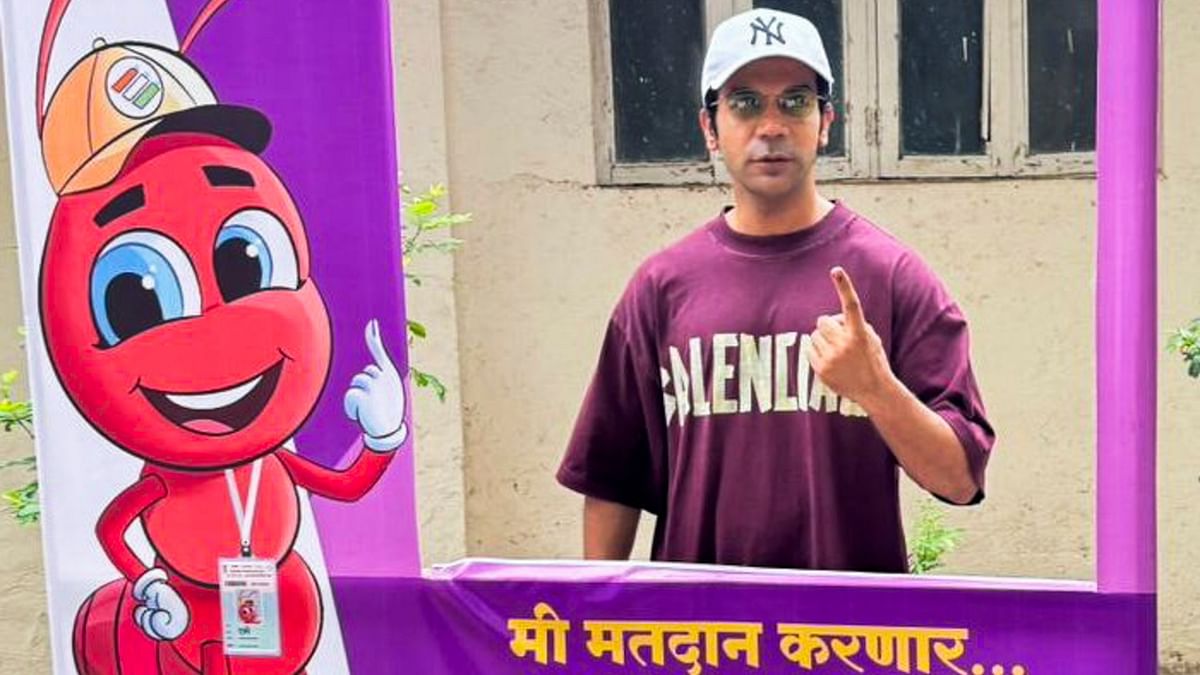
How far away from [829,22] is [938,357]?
23.1 inches

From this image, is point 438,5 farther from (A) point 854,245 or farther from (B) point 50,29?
(A) point 854,245

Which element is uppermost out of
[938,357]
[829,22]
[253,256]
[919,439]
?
[829,22]

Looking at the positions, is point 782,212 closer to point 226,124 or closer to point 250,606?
point 226,124

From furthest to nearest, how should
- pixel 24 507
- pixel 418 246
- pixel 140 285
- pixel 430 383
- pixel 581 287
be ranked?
pixel 24 507
pixel 418 246
pixel 430 383
pixel 581 287
pixel 140 285

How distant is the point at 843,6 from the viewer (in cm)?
207

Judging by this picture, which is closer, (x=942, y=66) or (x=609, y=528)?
(x=942, y=66)

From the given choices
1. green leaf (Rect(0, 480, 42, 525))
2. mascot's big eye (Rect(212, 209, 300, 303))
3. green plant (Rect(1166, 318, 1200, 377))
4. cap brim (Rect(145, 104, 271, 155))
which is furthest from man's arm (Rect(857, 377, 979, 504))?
green leaf (Rect(0, 480, 42, 525))

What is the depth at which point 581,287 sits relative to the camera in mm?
2211

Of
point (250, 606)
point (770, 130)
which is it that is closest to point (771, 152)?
point (770, 130)

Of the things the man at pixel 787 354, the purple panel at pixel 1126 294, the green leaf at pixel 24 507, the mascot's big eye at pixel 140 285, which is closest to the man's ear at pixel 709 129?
the man at pixel 787 354

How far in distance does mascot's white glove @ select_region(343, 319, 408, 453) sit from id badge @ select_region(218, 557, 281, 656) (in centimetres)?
29

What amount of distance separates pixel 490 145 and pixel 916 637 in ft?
3.80

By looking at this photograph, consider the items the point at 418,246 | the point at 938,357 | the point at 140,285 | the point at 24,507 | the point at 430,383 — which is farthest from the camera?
the point at 24,507

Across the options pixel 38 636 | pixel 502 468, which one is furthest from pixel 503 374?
pixel 38 636
